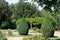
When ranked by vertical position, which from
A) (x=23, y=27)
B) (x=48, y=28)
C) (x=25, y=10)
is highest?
(x=25, y=10)

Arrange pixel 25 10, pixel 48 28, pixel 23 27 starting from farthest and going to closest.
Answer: pixel 25 10 < pixel 23 27 < pixel 48 28

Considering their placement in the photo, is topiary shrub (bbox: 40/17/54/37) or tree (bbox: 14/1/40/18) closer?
topiary shrub (bbox: 40/17/54/37)

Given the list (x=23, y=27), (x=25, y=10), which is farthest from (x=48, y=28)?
(x=25, y=10)

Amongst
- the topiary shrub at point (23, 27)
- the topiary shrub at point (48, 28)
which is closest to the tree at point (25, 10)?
the topiary shrub at point (23, 27)

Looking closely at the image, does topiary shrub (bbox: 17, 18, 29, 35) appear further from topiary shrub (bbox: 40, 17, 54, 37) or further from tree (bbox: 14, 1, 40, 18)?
tree (bbox: 14, 1, 40, 18)

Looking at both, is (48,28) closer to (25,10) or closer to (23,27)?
(23,27)

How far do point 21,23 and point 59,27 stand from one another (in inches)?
720

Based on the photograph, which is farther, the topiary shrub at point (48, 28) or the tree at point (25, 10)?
the tree at point (25, 10)

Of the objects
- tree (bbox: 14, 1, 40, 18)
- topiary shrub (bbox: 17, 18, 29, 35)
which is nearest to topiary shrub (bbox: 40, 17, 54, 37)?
topiary shrub (bbox: 17, 18, 29, 35)

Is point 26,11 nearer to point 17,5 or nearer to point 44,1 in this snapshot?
point 17,5

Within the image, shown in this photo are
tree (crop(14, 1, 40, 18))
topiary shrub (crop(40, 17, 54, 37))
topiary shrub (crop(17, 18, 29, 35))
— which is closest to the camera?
topiary shrub (crop(40, 17, 54, 37))

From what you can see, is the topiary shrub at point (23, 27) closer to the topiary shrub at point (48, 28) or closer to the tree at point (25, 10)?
the topiary shrub at point (48, 28)

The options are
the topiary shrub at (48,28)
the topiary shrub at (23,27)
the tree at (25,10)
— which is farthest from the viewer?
the tree at (25,10)

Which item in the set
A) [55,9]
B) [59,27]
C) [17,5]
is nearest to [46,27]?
[55,9]
